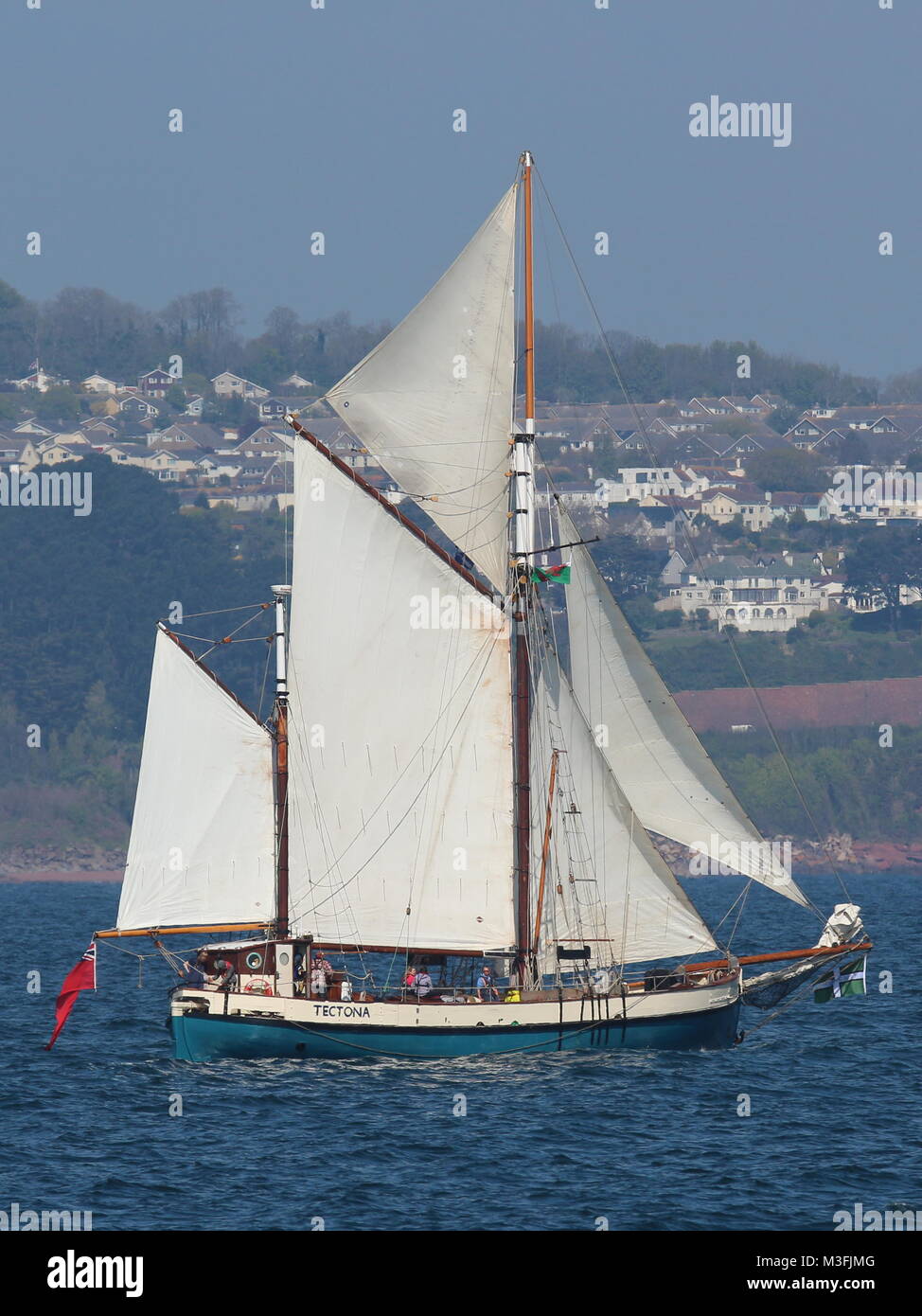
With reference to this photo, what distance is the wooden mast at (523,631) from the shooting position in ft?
185

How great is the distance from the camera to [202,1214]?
40.0 meters

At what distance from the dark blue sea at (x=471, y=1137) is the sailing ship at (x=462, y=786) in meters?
1.63

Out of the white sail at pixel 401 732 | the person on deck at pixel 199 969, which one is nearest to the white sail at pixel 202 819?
the white sail at pixel 401 732

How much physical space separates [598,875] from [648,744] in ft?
12.0

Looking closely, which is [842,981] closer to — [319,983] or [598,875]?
[598,875]

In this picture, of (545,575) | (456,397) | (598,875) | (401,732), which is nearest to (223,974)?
(401,732)

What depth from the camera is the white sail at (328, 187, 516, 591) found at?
2190 inches

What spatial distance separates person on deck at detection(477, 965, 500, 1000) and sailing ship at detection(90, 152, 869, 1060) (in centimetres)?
38

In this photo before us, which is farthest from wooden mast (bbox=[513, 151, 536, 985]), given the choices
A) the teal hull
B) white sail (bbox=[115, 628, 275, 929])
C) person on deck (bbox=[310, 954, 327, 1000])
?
white sail (bbox=[115, 628, 275, 929])

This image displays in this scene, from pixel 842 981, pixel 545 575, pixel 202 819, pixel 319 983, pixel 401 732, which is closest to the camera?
pixel 319 983

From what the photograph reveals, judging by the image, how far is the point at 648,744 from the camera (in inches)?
2196

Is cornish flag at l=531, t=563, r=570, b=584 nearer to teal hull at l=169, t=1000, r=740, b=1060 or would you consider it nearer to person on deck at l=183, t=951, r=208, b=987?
teal hull at l=169, t=1000, r=740, b=1060

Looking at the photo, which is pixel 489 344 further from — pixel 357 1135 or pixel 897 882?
pixel 897 882

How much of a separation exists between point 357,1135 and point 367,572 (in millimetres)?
15924
